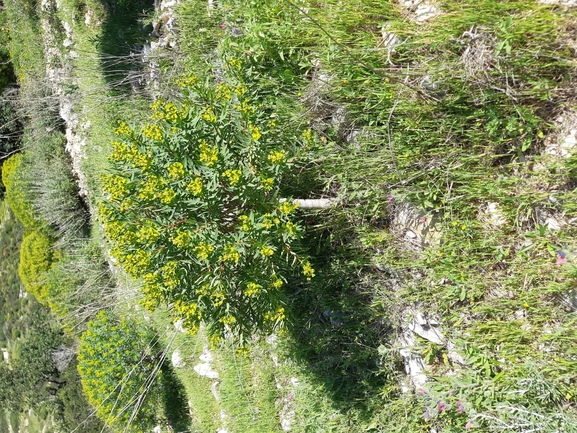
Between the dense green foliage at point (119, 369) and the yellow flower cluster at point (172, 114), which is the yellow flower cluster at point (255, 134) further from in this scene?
the dense green foliage at point (119, 369)

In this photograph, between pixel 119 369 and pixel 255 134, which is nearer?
pixel 255 134

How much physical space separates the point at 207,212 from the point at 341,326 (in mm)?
1494

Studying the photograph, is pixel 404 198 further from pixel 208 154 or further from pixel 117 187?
→ pixel 117 187

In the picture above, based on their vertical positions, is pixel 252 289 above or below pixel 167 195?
below

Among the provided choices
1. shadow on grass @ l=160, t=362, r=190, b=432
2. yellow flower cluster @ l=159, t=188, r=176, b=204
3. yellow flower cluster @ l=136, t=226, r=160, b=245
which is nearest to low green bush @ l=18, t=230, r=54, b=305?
shadow on grass @ l=160, t=362, r=190, b=432

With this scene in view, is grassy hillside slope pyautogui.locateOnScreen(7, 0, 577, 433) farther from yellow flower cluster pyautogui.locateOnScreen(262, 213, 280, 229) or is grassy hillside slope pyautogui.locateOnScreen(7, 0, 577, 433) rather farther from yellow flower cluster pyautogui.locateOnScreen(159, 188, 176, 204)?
yellow flower cluster pyautogui.locateOnScreen(262, 213, 280, 229)

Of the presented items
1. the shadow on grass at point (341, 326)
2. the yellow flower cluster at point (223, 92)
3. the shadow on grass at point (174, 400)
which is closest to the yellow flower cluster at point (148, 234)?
the yellow flower cluster at point (223, 92)

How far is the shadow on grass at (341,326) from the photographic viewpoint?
3.27 meters

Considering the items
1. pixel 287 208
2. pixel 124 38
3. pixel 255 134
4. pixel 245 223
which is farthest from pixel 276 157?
pixel 124 38

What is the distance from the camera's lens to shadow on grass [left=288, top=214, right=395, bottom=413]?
10.7ft

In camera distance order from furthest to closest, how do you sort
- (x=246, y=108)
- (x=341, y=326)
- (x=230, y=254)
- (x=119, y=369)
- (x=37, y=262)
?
(x=37, y=262) < (x=119, y=369) < (x=341, y=326) < (x=246, y=108) < (x=230, y=254)

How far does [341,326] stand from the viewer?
3.51 meters

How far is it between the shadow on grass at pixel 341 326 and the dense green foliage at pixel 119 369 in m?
2.97

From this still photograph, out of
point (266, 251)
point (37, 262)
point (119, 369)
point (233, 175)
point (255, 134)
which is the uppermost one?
point (255, 134)
